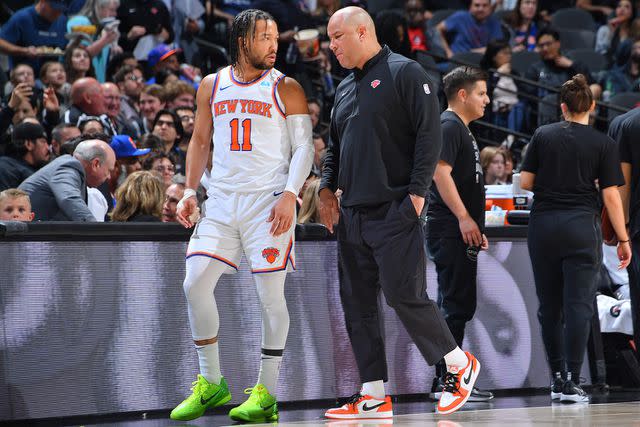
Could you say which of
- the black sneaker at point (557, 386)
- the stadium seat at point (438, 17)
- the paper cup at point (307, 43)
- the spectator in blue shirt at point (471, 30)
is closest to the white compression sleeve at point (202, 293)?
the black sneaker at point (557, 386)

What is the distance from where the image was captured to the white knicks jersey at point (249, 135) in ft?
17.8

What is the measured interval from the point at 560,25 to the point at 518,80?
13.1 ft

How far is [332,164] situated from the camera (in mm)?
5750

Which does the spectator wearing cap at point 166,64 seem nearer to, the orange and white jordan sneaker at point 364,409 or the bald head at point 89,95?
the bald head at point 89,95

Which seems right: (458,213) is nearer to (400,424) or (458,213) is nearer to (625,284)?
(400,424)

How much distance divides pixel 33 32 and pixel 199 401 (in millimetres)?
6933

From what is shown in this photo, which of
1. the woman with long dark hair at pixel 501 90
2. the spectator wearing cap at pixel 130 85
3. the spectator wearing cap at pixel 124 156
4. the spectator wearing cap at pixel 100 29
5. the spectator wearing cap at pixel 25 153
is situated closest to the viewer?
the spectator wearing cap at pixel 25 153

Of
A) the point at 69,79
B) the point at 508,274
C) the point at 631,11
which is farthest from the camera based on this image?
the point at 631,11

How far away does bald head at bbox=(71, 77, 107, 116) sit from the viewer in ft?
31.2

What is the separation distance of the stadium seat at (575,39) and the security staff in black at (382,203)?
11.4 meters

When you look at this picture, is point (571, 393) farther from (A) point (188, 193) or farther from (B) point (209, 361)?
(A) point (188, 193)

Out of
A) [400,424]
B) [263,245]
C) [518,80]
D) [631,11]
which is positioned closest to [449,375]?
[400,424]

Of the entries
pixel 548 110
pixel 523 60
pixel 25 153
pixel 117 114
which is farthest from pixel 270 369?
pixel 523 60

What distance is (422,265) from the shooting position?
5.36m
